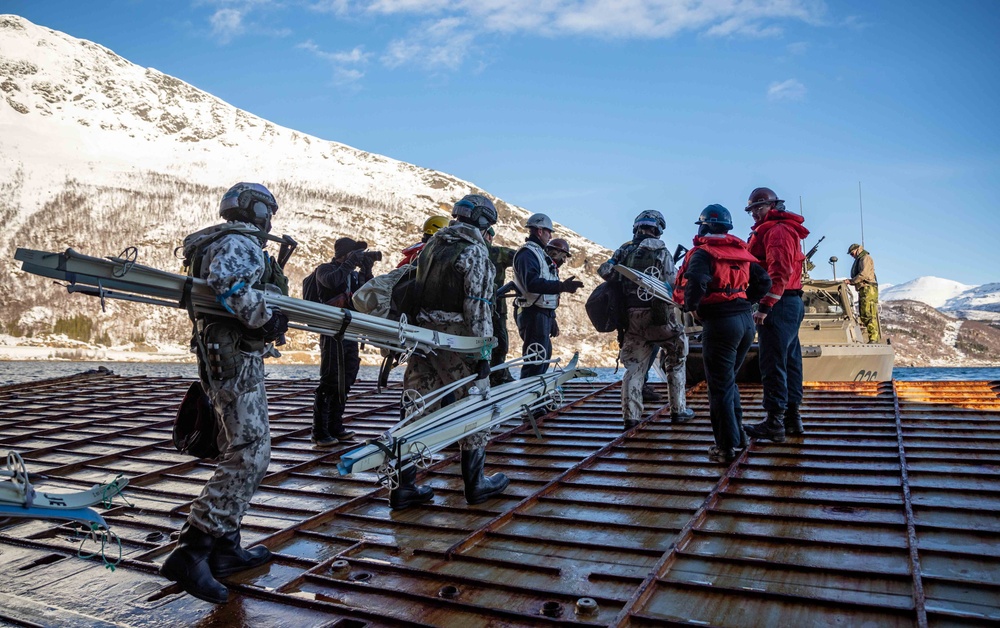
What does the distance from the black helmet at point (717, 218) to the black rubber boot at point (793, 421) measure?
1.94 m

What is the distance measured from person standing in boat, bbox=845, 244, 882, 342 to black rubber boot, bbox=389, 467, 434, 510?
14969 millimetres

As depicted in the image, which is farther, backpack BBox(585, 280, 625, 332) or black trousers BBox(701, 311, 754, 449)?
backpack BBox(585, 280, 625, 332)

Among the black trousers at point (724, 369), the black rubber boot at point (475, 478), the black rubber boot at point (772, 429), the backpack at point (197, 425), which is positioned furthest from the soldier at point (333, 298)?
the black rubber boot at point (772, 429)

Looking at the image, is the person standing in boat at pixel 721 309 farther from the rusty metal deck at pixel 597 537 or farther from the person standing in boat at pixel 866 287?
the person standing in boat at pixel 866 287

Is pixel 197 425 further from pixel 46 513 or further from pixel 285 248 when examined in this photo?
pixel 285 248

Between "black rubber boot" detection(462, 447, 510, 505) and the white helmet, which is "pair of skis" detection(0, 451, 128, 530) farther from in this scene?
the white helmet

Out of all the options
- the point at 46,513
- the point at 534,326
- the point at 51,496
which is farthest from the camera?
the point at 534,326

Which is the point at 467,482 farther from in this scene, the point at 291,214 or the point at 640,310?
the point at 291,214

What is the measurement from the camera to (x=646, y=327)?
720cm

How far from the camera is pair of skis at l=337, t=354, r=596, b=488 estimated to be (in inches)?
167

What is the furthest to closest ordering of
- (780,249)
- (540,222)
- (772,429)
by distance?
1. (540,222)
2. (772,429)
3. (780,249)

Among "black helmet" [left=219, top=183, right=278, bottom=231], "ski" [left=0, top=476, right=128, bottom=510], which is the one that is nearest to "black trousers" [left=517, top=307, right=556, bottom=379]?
"black helmet" [left=219, top=183, right=278, bottom=231]

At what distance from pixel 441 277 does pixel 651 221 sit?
10.3 ft

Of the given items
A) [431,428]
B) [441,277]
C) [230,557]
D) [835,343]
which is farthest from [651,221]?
[835,343]
